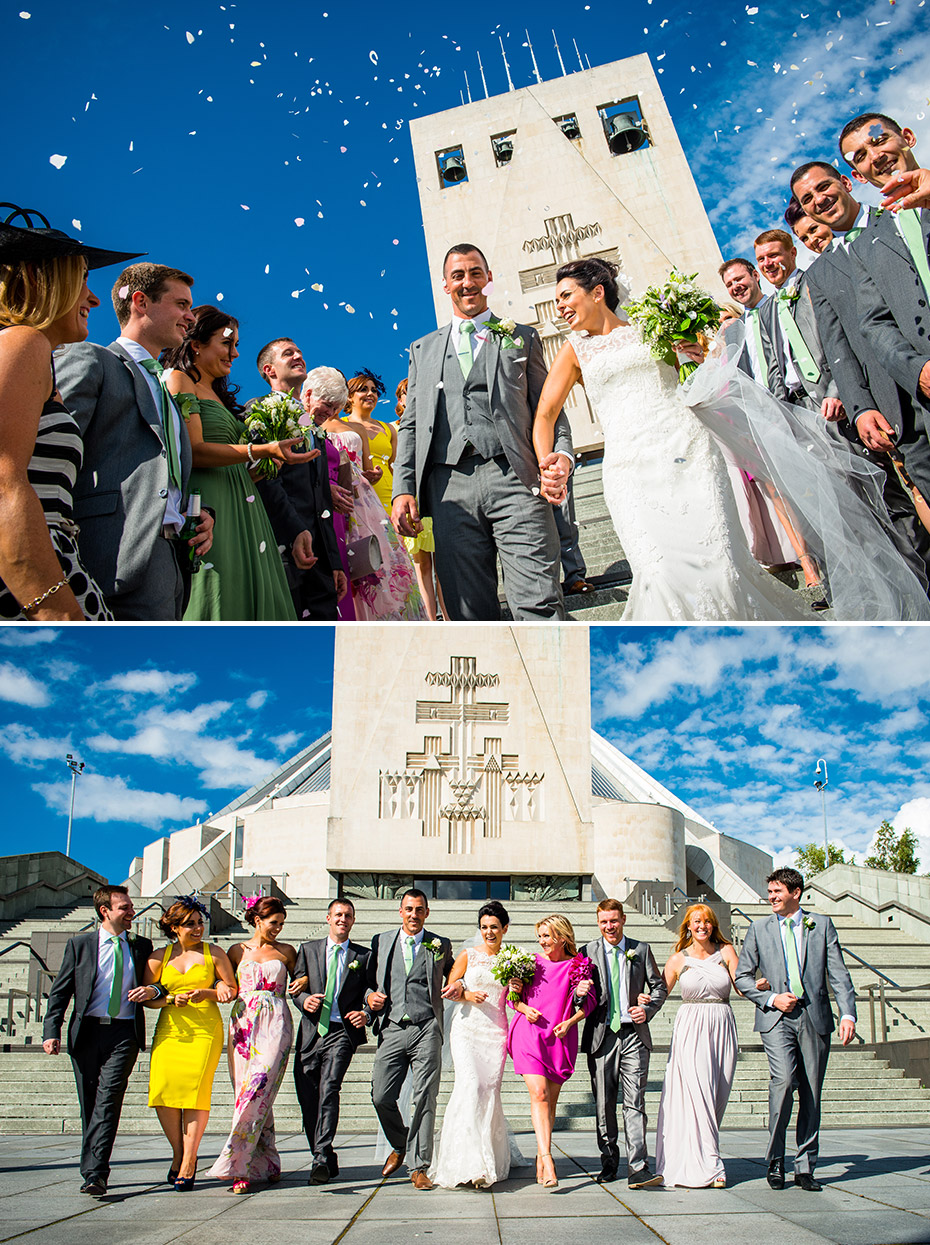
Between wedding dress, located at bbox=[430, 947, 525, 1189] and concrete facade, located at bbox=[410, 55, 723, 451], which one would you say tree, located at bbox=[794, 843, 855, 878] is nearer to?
concrete facade, located at bbox=[410, 55, 723, 451]

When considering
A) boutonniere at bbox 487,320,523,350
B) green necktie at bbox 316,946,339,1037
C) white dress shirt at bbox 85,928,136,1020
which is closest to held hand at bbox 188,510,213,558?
boutonniere at bbox 487,320,523,350

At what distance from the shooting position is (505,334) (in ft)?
17.6

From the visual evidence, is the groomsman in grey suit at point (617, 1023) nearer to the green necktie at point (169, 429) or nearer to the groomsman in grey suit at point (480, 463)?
the groomsman in grey suit at point (480, 463)

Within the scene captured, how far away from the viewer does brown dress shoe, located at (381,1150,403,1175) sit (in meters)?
4.95

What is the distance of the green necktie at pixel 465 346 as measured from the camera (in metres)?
5.38

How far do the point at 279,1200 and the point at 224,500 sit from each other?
3114 mm

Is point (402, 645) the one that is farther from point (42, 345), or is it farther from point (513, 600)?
point (42, 345)

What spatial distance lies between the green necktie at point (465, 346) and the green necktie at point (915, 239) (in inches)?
87.0

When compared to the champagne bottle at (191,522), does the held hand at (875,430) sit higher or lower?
higher

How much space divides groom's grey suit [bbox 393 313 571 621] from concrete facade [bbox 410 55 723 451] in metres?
16.1

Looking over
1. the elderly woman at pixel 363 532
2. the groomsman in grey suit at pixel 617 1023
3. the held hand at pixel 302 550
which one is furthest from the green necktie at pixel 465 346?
the groomsman in grey suit at pixel 617 1023

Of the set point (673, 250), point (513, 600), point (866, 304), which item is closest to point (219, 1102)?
point (513, 600)

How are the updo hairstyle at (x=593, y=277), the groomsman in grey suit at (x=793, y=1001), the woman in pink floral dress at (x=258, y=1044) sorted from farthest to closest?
the updo hairstyle at (x=593, y=277)
the woman in pink floral dress at (x=258, y=1044)
the groomsman in grey suit at (x=793, y=1001)

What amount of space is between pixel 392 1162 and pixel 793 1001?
2.15 meters
